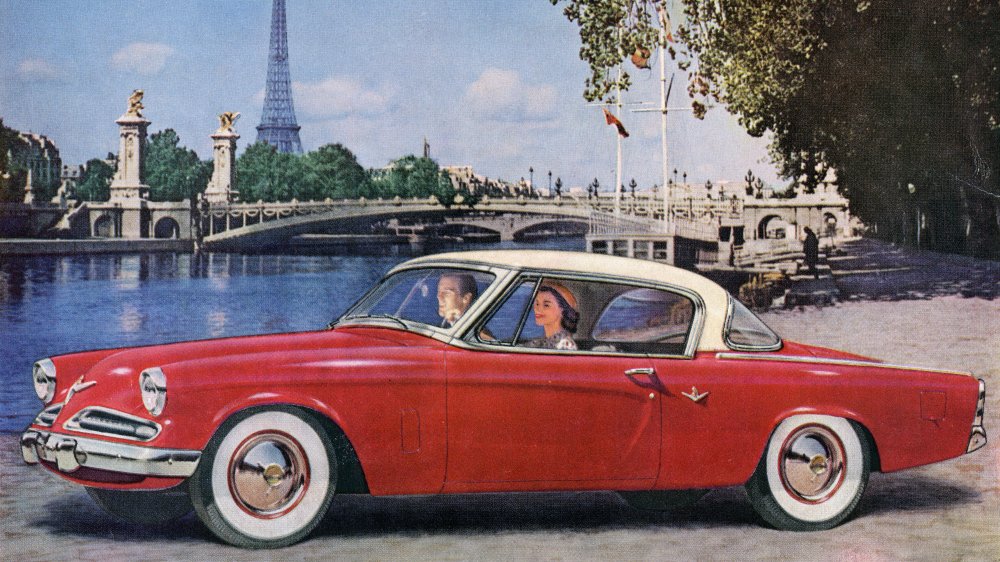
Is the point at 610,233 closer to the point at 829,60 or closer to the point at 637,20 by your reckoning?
the point at 637,20

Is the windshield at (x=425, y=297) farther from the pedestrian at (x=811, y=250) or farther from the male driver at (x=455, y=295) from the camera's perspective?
the pedestrian at (x=811, y=250)

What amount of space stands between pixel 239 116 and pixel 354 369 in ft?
20.5

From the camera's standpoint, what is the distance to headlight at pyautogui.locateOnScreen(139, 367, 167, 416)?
4.25 m

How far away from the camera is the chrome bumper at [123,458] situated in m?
4.21

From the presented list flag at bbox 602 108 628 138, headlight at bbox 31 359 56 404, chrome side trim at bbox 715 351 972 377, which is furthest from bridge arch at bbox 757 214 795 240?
headlight at bbox 31 359 56 404

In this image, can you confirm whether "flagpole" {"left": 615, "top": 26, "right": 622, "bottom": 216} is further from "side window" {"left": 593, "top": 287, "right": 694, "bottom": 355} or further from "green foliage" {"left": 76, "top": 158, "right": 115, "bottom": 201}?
"side window" {"left": 593, "top": 287, "right": 694, "bottom": 355}

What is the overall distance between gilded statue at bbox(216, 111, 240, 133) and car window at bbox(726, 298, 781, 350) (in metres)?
6.04

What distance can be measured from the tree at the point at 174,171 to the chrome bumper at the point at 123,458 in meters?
7.16

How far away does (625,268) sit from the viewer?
16.5ft

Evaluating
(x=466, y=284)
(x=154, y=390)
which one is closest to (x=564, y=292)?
(x=466, y=284)

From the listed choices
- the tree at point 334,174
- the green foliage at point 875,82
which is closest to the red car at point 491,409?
the tree at point 334,174

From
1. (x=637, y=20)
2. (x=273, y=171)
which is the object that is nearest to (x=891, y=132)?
(x=637, y=20)

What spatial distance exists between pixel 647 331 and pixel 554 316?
119 cm

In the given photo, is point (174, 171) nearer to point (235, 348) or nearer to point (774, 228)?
point (774, 228)
